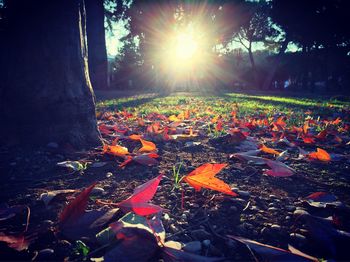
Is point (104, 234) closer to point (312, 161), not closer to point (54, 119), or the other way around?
point (54, 119)

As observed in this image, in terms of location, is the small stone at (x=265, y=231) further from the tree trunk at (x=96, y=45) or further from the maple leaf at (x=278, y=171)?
the tree trunk at (x=96, y=45)

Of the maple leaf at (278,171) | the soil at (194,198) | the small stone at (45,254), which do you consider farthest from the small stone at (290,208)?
the small stone at (45,254)

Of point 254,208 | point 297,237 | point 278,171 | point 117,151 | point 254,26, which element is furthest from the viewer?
point 254,26

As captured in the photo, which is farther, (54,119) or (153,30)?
(153,30)

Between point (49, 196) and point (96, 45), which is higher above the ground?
point (96, 45)

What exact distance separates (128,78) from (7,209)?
76.9ft

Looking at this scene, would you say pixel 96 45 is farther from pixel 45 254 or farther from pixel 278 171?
pixel 45 254

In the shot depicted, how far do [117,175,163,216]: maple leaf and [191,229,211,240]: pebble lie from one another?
183 millimetres

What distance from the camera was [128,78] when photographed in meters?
23.9

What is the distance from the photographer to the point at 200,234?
1.16 m

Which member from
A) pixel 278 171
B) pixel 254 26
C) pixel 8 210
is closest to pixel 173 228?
pixel 8 210

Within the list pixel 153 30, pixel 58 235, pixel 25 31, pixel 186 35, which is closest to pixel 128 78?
pixel 153 30

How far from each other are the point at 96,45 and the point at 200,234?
42.9 ft

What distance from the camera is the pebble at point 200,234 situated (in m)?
1.14
